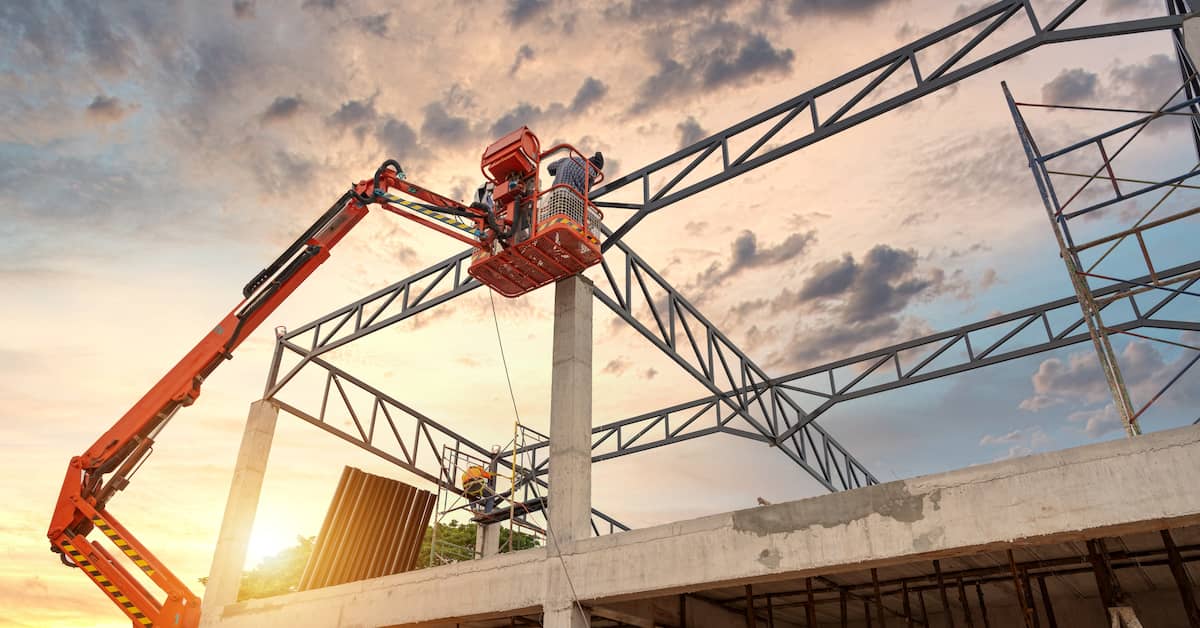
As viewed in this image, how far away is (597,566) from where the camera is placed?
38.5 feet

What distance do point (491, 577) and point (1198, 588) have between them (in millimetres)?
12891

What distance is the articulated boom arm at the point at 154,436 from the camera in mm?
18094

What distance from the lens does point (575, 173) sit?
52.4 feet

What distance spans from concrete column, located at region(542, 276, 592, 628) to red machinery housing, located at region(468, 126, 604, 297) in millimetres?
734

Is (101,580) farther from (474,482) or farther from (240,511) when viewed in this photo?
(474,482)

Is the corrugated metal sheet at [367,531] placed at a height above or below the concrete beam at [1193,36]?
below

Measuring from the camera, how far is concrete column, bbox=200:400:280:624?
60.0 ft

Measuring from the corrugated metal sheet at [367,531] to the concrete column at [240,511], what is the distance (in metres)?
2.02

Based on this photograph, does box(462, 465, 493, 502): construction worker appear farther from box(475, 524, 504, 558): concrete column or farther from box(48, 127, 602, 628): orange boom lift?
box(48, 127, 602, 628): orange boom lift

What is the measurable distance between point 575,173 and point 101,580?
50.9 feet

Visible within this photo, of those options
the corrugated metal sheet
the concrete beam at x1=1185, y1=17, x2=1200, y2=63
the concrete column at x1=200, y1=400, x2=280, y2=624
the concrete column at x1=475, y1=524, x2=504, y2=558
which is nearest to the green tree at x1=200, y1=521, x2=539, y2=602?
the concrete column at x1=475, y1=524, x2=504, y2=558

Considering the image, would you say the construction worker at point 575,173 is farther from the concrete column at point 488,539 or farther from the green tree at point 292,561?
the green tree at point 292,561

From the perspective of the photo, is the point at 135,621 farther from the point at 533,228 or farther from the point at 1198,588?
the point at 1198,588

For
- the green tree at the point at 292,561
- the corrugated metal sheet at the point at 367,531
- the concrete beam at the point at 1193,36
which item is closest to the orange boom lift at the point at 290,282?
the corrugated metal sheet at the point at 367,531
